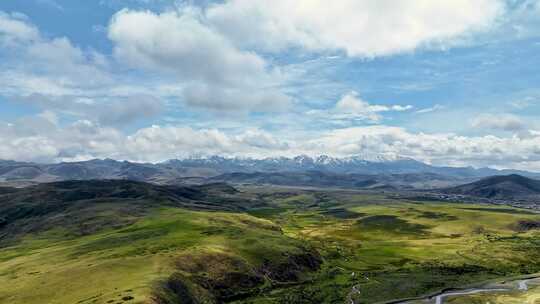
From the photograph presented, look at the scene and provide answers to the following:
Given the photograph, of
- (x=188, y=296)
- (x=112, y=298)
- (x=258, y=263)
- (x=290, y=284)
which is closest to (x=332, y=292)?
(x=290, y=284)

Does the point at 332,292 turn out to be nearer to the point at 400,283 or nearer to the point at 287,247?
the point at 400,283

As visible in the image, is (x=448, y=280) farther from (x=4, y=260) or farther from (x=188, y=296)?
(x=4, y=260)

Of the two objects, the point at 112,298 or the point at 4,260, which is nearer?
the point at 112,298

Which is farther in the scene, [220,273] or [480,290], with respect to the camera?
[220,273]

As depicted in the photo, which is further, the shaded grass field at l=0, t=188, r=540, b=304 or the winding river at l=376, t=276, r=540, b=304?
the winding river at l=376, t=276, r=540, b=304

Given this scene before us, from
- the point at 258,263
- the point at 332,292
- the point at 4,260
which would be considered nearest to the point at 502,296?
the point at 332,292

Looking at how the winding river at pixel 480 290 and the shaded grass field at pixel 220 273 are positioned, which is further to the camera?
the winding river at pixel 480 290

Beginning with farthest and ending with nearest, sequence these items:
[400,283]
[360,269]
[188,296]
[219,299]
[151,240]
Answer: [151,240] < [360,269] < [400,283] < [219,299] < [188,296]

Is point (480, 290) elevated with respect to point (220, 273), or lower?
lower

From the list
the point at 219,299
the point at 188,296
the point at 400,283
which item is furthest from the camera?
the point at 400,283
